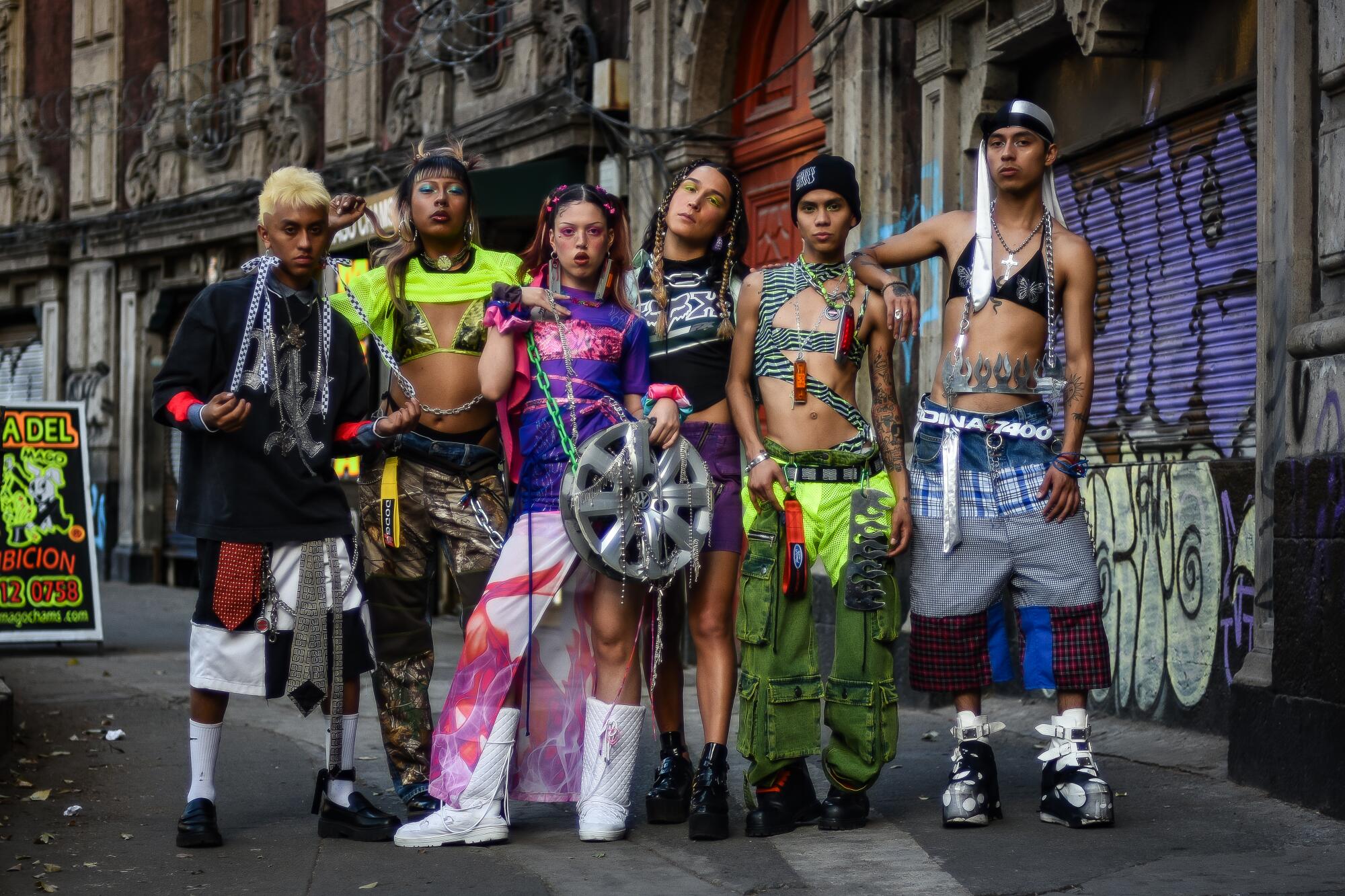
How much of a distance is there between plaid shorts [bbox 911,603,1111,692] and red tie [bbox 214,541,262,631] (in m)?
2.05

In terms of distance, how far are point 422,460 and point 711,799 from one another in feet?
4.74

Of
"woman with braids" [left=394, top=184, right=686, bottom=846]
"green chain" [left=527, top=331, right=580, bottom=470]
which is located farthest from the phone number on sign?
"green chain" [left=527, top=331, right=580, bottom=470]

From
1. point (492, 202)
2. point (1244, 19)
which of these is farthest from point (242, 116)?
point (1244, 19)

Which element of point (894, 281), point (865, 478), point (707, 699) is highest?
point (894, 281)

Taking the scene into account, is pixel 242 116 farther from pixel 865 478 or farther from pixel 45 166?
pixel 865 478

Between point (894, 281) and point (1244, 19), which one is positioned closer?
point (894, 281)

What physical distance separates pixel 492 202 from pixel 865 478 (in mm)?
7545

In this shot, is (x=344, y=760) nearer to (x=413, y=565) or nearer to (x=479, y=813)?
(x=479, y=813)

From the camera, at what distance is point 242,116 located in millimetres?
18641

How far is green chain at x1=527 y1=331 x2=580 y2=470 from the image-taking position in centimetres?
511

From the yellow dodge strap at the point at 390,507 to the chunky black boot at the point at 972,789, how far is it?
1.89 m

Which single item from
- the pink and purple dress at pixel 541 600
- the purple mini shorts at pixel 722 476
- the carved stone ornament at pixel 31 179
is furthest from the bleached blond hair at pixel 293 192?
the carved stone ornament at pixel 31 179

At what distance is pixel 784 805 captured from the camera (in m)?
5.20

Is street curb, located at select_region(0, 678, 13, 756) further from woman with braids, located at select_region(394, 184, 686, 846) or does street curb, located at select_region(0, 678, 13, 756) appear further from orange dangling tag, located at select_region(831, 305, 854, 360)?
orange dangling tag, located at select_region(831, 305, 854, 360)
